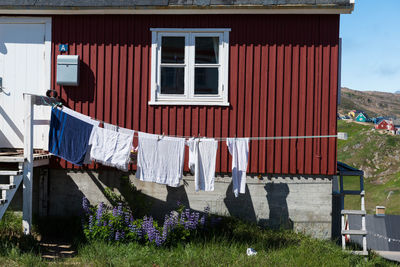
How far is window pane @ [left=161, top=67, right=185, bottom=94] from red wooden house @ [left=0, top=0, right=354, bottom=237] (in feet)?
0.07

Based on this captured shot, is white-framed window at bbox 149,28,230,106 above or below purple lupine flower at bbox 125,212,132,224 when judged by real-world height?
above

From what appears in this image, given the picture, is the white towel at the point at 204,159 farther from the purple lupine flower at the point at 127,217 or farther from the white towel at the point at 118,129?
the purple lupine flower at the point at 127,217

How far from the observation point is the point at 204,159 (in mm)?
8578

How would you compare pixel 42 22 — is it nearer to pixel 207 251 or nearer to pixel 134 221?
pixel 134 221

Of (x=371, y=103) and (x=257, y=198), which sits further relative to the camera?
(x=371, y=103)

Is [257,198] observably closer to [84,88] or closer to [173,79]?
[173,79]

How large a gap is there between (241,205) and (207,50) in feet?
11.2

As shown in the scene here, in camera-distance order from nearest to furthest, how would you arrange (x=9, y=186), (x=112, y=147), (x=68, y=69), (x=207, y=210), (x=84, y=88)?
(x=9, y=186)
(x=112, y=147)
(x=207, y=210)
(x=68, y=69)
(x=84, y=88)

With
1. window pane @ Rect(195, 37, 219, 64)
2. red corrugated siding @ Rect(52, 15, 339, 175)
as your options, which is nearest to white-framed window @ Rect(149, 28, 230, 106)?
window pane @ Rect(195, 37, 219, 64)

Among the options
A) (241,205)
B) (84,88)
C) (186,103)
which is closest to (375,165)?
(241,205)

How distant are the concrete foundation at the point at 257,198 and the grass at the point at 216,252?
1.44 ft

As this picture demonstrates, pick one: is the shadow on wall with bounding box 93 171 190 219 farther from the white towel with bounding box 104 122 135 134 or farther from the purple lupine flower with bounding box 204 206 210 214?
the white towel with bounding box 104 122 135 134

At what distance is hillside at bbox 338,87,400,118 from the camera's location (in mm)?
142750

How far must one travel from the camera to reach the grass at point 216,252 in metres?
7.44
